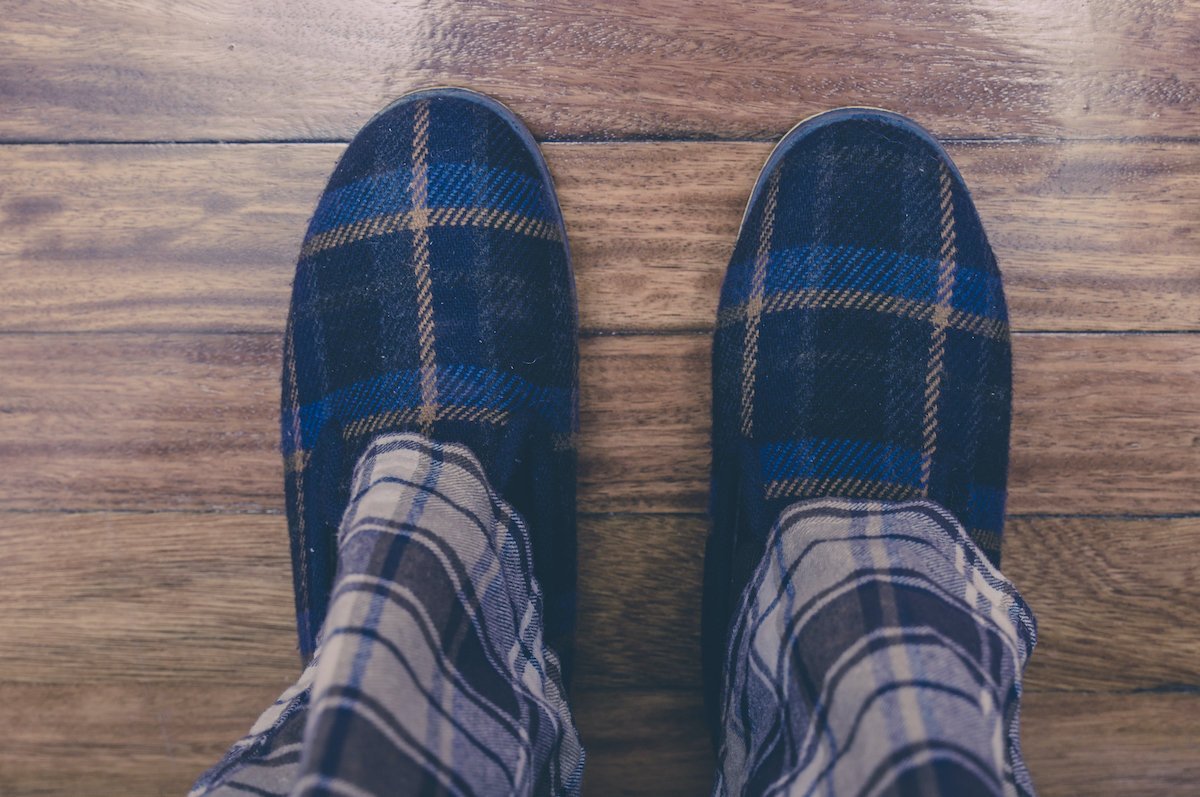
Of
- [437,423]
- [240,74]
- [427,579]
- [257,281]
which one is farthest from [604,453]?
[240,74]

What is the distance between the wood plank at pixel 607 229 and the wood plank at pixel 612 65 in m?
0.03

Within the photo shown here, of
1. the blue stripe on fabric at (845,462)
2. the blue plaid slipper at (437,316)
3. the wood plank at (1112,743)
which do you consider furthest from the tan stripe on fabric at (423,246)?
the wood plank at (1112,743)

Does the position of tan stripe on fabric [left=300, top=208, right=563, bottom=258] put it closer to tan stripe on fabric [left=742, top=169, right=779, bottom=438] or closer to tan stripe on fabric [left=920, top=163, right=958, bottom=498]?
tan stripe on fabric [left=742, top=169, right=779, bottom=438]

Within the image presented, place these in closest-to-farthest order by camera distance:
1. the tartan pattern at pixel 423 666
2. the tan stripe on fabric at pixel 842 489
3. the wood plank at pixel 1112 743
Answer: the tartan pattern at pixel 423 666 < the tan stripe on fabric at pixel 842 489 < the wood plank at pixel 1112 743

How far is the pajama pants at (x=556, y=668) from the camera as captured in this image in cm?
36

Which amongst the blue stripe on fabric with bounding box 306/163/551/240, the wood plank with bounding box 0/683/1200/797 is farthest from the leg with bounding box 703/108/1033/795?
the blue stripe on fabric with bounding box 306/163/551/240

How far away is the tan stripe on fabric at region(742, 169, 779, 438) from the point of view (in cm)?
63

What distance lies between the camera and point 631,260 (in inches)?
25.2

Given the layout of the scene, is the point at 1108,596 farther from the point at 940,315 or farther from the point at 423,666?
the point at 423,666

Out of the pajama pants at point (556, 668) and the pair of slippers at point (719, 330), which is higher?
the pair of slippers at point (719, 330)

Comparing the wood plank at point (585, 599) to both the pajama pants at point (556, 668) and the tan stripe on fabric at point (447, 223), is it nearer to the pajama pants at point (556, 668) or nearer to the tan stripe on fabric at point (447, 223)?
the pajama pants at point (556, 668)

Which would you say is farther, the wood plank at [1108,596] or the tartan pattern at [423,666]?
the wood plank at [1108,596]

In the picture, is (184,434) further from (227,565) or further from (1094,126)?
(1094,126)

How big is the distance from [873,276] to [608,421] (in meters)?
0.29
